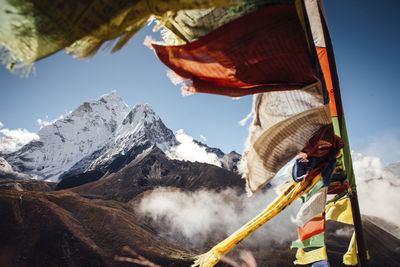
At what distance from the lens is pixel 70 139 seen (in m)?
55.7

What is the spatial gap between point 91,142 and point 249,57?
63732 millimetres

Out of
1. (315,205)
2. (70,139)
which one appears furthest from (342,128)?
(70,139)

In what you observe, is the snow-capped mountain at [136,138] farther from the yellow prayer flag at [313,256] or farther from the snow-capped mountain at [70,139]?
the yellow prayer flag at [313,256]

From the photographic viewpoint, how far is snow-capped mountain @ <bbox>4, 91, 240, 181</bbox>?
1634 inches

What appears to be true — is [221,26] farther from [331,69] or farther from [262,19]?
[331,69]

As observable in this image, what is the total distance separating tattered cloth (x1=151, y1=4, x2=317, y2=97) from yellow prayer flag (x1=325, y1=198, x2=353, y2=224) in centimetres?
312

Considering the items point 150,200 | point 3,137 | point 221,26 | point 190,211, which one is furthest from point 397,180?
point 3,137

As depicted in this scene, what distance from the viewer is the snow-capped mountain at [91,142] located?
41500 millimetres

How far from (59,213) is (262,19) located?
43.6ft

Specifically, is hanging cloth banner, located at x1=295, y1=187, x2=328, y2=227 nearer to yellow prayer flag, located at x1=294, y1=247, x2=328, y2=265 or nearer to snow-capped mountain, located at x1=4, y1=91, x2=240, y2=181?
yellow prayer flag, located at x1=294, y1=247, x2=328, y2=265

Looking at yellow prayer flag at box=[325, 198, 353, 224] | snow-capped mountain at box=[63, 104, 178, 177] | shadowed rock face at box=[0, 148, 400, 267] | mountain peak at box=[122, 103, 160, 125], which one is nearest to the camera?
yellow prayer flag at box=[325, 198, 353, 224]

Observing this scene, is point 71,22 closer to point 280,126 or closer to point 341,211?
point 280,126

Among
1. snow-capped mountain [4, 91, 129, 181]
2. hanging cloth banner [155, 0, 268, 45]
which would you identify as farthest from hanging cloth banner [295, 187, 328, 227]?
snow-capped mountain [4, 91, 129, 181]

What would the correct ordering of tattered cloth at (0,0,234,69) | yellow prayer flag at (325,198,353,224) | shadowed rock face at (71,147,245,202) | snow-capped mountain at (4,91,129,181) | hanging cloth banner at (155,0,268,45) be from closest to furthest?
tattered cloth at (0,0,234,69) < hanging cloth banner at (155,0,268,45) < yellow prayer flag at (325,198,353,224) < shadowed rock face at (71,147,245,202) < snow-capped mountain at (4,91,129,181)
